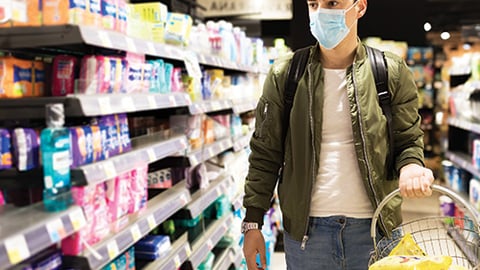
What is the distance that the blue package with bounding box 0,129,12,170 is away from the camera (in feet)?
5.96

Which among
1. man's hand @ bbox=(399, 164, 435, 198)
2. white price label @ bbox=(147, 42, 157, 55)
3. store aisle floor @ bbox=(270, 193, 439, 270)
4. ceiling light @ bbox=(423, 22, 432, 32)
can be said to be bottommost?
store aisle floor @ bbox=(270, 193, 439, 270)

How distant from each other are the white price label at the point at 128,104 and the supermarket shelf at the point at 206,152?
0.95 m

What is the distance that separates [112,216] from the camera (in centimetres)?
241

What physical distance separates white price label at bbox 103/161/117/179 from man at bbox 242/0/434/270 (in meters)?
0.56

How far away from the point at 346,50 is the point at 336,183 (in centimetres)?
48

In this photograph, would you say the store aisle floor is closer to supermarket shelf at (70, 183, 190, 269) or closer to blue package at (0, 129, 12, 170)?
supermarket shelf at (70, 183, 190, 269)

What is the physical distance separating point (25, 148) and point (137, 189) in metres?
0.85

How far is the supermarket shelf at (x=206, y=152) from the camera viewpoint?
3.39 metres

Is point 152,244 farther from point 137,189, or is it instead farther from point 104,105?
point 104,105

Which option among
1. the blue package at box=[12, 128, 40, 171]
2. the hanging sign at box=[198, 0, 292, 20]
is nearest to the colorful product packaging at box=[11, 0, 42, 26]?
the blue package at box=[12, 128, 40, 171]

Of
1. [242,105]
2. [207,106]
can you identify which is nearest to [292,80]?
[207,106]

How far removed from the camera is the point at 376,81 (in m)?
2.01

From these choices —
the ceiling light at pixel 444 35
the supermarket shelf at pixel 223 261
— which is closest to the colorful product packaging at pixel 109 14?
the supermarket shelf at pixel 223 261

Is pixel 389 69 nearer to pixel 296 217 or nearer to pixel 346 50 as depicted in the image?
pixel 346 50
